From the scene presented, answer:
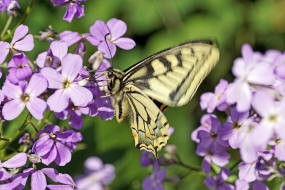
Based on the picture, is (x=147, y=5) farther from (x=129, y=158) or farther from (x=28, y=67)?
(x=28, y=67)

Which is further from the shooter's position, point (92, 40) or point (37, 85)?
point (92, 40)

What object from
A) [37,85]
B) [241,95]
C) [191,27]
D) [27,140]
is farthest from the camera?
[191,27]

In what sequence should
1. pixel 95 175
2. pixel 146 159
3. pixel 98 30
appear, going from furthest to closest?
pixel 95 175
pixel 146 159
pixel 98 30

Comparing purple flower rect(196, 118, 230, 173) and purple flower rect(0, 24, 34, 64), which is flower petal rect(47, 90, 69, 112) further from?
purple flower rect(196, 118, 230, 173)

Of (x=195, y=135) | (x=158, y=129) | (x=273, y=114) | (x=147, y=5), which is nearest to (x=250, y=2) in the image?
(x=147, y=5)

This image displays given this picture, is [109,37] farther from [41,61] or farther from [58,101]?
[58,101]

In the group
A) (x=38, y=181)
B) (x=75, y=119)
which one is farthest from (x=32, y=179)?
(x=75, y=119)

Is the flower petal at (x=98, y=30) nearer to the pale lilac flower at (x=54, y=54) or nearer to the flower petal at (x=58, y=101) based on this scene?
the pale lilac flower at (x=54, y=54)

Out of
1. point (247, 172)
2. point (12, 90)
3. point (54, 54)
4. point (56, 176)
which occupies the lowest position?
point (247, 172)

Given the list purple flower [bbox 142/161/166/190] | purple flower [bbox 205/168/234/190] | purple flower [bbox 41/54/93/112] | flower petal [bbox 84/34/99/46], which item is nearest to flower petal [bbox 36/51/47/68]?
purple flower [bbox 41/54/93/112]
